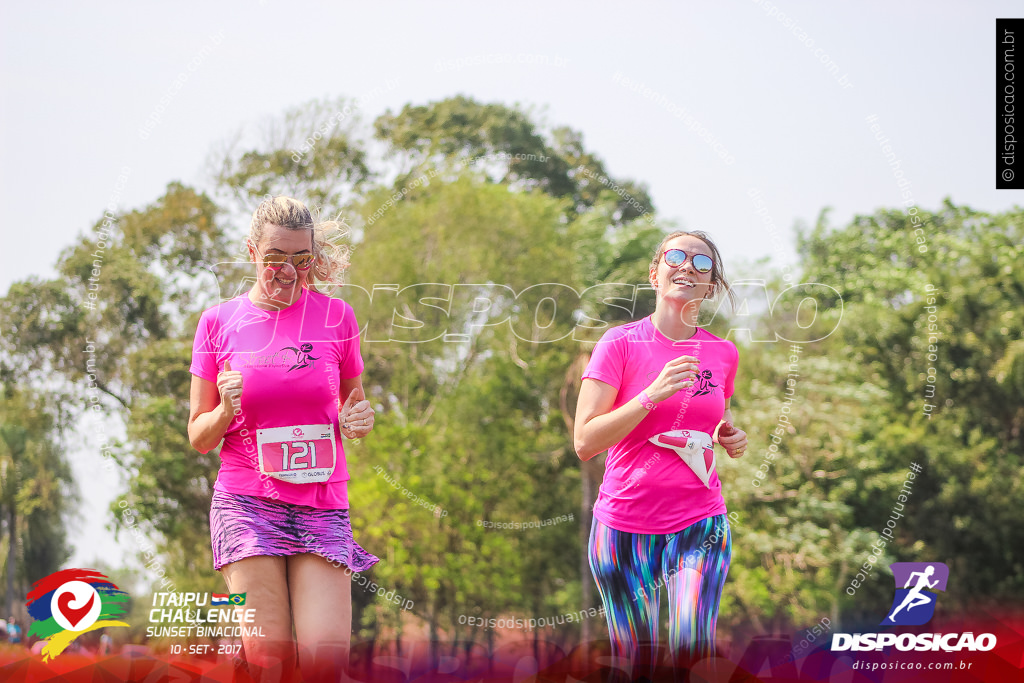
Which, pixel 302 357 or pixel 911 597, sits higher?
pixel 302 357

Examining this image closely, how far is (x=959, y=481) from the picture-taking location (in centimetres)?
1070

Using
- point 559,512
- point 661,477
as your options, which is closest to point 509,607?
point 559,512

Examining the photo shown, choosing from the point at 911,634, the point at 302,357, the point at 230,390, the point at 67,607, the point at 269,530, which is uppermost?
the point at 302,357

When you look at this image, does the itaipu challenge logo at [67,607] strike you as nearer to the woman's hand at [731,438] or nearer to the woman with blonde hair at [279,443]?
the woman with blonde hair at [279,443]

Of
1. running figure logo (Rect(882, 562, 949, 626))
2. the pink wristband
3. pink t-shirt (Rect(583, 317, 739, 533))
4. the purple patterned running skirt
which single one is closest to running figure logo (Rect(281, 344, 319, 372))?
the purple patterned running skirt

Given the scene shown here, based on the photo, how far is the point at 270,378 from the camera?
9.96 feet

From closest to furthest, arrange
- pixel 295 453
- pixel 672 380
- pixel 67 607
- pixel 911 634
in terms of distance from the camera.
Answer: pixel 672 380
pixel 295 453
pixel 67 607
pixel 911 634

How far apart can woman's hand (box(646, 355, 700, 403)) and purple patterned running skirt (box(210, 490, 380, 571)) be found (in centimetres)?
120

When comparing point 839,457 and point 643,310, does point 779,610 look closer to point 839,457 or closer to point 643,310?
point 839,457

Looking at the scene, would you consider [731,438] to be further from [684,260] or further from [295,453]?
[295,453]

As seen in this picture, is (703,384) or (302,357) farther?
(703,384)

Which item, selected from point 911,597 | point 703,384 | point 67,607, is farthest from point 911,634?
point 67,607

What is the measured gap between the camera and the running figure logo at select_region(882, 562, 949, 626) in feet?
12.9

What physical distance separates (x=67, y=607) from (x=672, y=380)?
2598 millimetres
